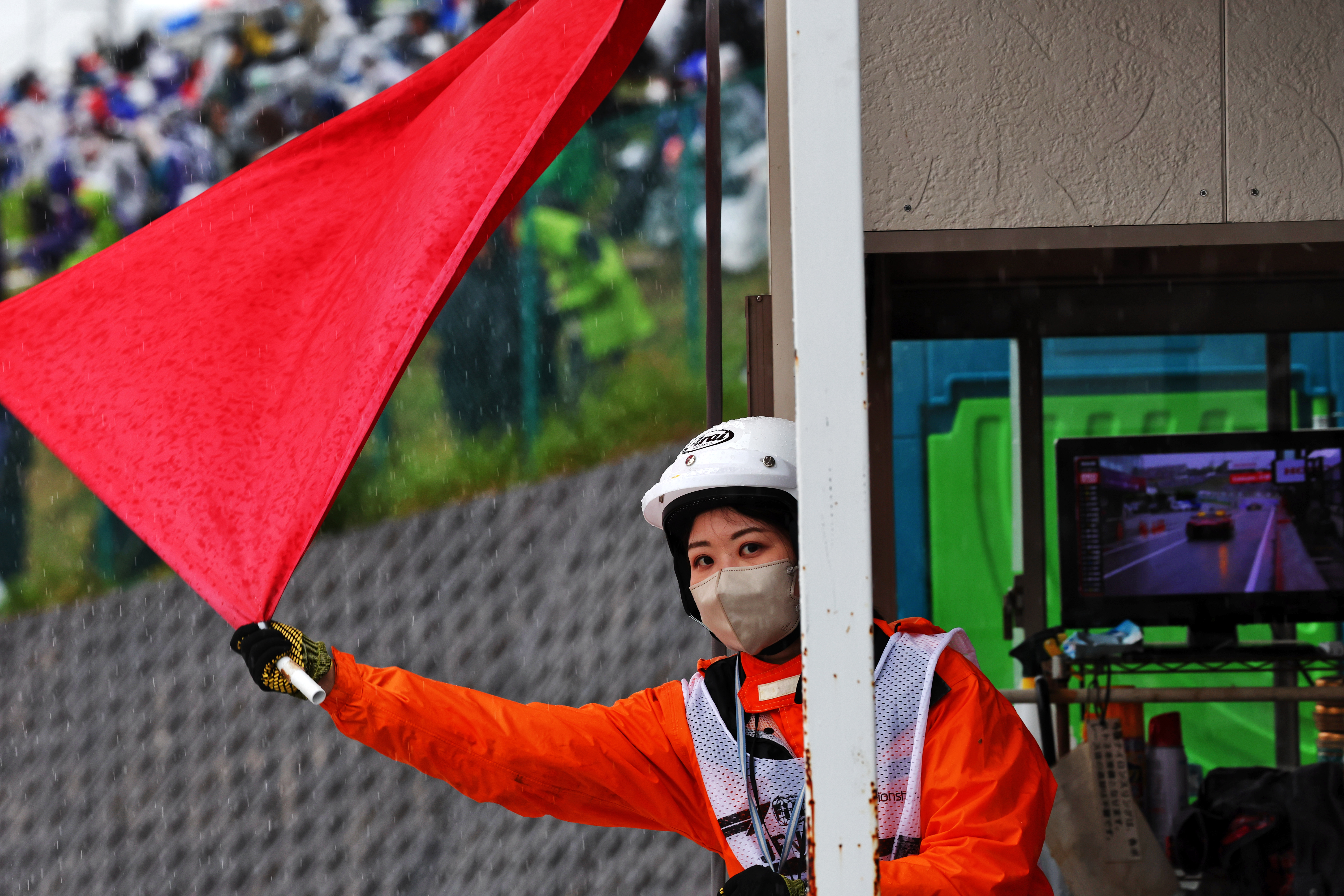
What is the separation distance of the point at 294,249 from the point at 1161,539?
2.71 meters

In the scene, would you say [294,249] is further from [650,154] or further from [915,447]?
[650,154]

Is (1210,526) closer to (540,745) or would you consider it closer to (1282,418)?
(1282,418)

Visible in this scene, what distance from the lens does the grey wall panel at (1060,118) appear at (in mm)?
2689

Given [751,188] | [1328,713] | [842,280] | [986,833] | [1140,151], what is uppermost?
[751,188]

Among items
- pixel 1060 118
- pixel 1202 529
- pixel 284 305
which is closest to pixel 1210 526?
pixel 1202 529

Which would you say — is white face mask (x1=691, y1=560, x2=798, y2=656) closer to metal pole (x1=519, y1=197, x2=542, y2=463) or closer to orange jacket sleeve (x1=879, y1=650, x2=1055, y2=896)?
A: orange jacket sleeve (x1=879, y1=650, x2=1055, y2=896)

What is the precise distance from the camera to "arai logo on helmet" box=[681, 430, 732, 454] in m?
2.16

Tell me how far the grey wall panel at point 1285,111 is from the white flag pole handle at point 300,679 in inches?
83.2

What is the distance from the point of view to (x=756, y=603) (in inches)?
79.7

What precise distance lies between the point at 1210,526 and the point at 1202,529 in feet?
0.08

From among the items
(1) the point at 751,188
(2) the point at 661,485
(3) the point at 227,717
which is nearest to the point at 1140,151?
(2) the point at 661,485

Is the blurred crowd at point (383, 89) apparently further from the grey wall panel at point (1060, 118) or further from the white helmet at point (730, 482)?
the white helmet at point (730, 482)

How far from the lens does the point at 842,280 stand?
1209mm

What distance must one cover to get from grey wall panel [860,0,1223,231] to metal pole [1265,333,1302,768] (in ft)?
6.12
